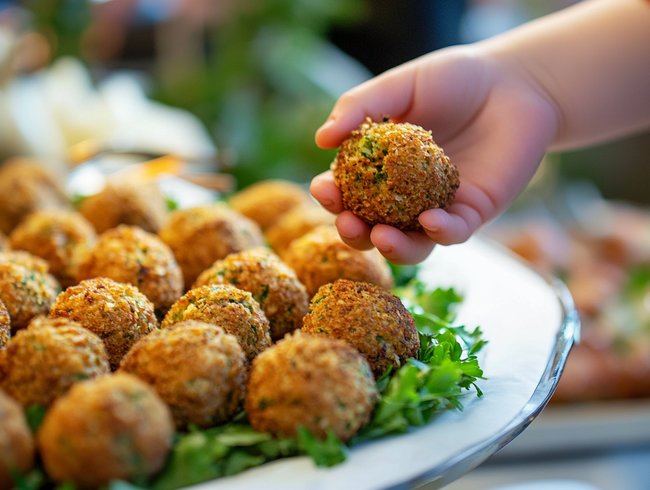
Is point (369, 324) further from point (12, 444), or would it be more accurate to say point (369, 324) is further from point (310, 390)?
point (12, 444)

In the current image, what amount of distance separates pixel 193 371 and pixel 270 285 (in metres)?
0.41

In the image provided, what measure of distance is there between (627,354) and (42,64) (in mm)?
3055

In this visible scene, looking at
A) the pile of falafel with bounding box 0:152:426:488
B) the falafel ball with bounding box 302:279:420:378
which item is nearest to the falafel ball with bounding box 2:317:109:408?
the pile of falafel with bounding box 0:152:426:488

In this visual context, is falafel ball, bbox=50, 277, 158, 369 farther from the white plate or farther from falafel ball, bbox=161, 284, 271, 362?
the white plate

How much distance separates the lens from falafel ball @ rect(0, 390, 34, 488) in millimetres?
1036

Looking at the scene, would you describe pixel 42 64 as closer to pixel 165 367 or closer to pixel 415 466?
pixel 165 367

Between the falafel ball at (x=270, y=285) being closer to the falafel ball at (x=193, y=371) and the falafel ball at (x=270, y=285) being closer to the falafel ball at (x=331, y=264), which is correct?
the falafel ball at (x=331, y=264)

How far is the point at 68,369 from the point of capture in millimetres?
1162

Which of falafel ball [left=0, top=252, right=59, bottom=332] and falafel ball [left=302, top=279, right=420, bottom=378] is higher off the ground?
falafel ball [left=302, top=279, right=420, bottom=378]

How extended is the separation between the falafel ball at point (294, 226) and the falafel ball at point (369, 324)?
0.64 meters

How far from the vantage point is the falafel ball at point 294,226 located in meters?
2.02

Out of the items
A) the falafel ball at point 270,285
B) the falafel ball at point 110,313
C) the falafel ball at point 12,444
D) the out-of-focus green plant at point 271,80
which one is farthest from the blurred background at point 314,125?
the falafel ball at point 12,444

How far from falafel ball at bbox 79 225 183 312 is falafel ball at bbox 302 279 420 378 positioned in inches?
15.4

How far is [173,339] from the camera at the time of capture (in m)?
1.19
